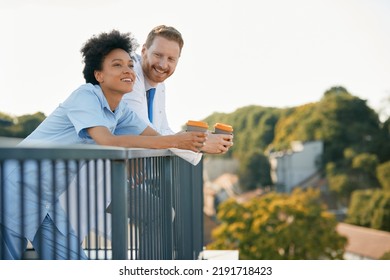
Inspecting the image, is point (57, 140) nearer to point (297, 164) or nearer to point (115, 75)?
point (115, 75)

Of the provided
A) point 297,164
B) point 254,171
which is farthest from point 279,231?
point 254,171

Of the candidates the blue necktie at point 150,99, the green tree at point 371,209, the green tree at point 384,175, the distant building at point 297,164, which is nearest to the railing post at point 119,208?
the blue necktie at point 150,99

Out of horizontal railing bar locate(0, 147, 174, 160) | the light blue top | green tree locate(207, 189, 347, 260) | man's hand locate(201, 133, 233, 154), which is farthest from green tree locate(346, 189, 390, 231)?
horizontal railing bar locate(0, 147, 174, 160)

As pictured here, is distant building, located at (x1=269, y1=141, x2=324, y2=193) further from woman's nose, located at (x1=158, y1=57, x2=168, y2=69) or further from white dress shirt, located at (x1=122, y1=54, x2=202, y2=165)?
woman's nose, located at (x1=158, y1=57, x2=168, y2=69)

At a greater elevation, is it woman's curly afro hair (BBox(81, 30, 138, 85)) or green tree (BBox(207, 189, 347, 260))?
woman's curly afro hair (BBox(81, 30, 138, 85))

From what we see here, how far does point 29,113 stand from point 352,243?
2864 centimetres

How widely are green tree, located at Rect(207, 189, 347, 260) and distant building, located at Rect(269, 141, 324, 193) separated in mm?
24147

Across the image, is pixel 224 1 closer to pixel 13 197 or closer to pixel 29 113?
pixel 29 113

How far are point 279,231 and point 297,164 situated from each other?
91.3ft

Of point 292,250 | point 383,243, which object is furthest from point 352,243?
point 292,250

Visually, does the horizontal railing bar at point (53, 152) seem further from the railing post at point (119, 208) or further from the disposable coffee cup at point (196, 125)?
the disposable coffee cup at point (196, 125)

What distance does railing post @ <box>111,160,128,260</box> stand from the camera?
8.13 feet

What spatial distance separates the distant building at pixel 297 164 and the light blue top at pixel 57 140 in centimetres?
6175

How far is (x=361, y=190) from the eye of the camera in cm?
5781
